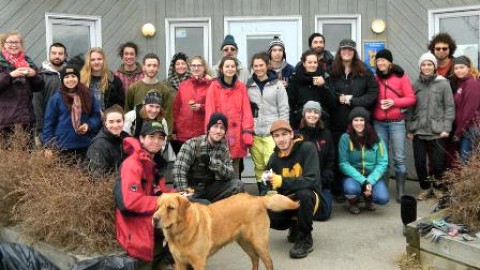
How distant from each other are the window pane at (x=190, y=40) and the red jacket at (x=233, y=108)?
2.65 meters

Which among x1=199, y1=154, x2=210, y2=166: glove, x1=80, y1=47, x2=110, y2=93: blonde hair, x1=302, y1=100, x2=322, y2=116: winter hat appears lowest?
x1=199, y1=154, x2=210, y2=166: glove

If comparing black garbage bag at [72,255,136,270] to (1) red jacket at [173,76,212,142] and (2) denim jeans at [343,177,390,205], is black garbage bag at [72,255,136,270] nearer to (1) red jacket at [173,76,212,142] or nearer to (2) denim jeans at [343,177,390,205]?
(1) red jacket at [173,76,212,142]

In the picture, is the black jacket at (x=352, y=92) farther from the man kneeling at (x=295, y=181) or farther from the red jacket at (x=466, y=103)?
the man kneeling at (x=295, y=181)

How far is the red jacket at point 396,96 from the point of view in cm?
636

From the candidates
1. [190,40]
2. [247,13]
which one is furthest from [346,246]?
[190,40]

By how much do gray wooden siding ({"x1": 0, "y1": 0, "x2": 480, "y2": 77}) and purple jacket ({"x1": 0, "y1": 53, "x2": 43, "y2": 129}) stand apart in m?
2.14

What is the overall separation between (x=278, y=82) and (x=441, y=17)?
10.4 feet

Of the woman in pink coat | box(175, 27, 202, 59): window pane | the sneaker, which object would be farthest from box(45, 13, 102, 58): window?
the sneaker

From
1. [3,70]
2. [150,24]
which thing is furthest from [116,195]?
[150,24]

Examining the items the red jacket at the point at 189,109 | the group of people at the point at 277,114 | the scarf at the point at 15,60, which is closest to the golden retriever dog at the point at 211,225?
the group of people at the point at 277,114

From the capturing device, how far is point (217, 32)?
8289 mm

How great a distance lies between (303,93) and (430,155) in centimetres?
171

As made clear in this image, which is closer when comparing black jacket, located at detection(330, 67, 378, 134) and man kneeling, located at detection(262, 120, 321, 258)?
man kneeling, located at detection(262, 120, 321, 258)

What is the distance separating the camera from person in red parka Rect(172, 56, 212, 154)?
623 cm
